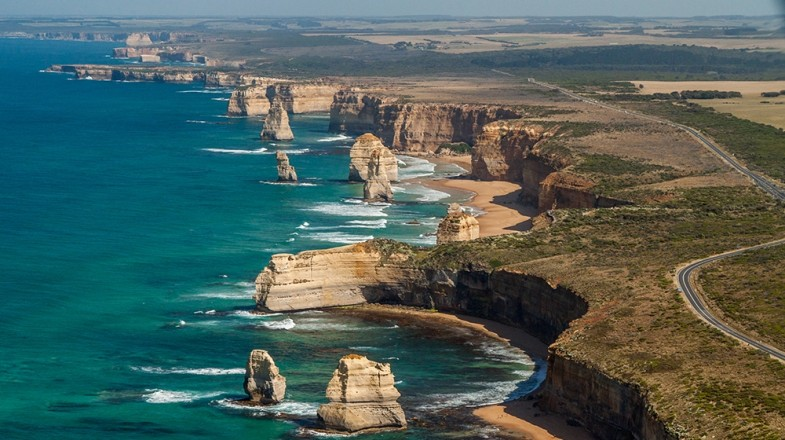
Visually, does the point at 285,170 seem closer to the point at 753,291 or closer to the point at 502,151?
the point at 502,151

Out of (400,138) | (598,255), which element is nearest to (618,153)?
(598,255)

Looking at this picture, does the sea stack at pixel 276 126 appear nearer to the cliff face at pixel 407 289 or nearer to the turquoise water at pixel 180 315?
the turquoise water at pixel 180 315

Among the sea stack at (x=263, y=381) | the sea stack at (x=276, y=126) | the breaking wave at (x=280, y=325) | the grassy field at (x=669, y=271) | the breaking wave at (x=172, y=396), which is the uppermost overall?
the grassy field at (x=669, y=271)

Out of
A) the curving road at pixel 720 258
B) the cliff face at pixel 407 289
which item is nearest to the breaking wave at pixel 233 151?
the curving road at pixel 720 258

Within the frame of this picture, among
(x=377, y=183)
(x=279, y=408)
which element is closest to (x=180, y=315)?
(x=279, y=408)

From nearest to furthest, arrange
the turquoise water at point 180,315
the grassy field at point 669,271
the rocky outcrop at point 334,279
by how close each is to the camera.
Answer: the grassy field at point 669,271 < the turquoise water at point 180,315 < the rocky outcrop at point 334,279

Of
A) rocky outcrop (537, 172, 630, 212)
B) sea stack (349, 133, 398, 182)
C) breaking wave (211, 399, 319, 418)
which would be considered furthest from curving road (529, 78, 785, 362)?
sea stack (349, 133, 398, 182)

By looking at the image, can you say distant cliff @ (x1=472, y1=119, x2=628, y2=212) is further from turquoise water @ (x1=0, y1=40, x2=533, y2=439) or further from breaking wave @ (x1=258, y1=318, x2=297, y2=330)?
breaking wave @ (x1=258, y1=318, x2=297, y2=330)
